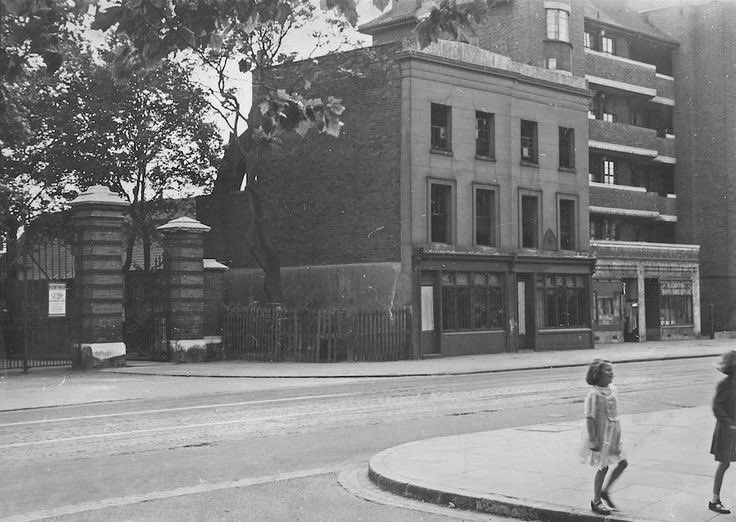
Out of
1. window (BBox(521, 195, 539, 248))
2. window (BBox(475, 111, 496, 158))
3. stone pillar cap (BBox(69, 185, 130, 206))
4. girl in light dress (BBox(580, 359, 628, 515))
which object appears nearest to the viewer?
girl in light dress (BBox(580, 359, 628, 515))

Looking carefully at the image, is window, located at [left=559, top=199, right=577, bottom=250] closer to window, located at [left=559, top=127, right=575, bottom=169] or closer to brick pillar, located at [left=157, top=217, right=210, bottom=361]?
window, located at [left=559, top=127, right=575, bottom=169]

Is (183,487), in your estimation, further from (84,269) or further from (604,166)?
(604,166)

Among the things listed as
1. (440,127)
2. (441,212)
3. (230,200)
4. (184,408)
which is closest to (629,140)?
(440,127)

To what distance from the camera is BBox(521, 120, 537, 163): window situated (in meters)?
35.6

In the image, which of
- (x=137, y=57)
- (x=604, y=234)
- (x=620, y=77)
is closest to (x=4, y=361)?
(x=137, y=57)

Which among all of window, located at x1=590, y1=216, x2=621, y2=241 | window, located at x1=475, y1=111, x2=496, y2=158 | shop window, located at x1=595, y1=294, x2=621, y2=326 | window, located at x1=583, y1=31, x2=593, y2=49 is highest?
window, located at x1=583, y1=31, x2=593, y2=49

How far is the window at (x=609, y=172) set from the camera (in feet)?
149

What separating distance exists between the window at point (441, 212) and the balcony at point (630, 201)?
1291 centimetres

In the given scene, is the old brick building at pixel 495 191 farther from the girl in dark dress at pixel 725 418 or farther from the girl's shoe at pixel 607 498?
the girl's shoe at pixel 607 498

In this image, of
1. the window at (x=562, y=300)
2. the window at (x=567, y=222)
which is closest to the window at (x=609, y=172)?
the window at (x=567, y=222)

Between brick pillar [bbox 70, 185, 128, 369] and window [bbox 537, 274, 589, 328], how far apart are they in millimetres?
16864

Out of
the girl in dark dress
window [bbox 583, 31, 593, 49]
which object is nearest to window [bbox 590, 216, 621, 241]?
window [bbox 583, 31, 593, 49]

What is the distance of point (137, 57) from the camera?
259 inches

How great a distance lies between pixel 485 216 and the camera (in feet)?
111
